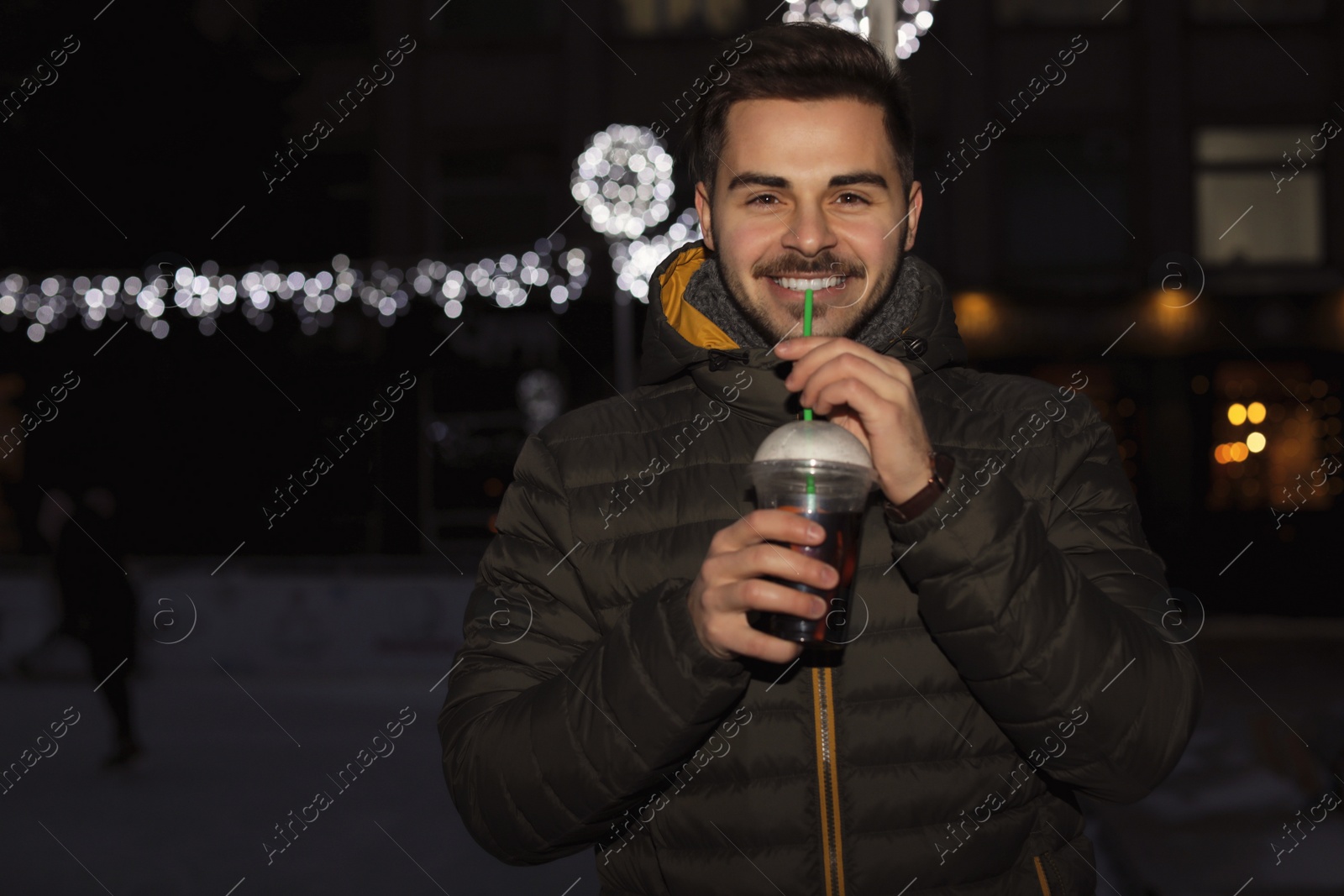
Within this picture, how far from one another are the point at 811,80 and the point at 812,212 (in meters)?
0.26

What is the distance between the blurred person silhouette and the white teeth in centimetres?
729

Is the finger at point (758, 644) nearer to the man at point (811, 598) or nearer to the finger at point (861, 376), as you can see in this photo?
the man at point (811, 598)

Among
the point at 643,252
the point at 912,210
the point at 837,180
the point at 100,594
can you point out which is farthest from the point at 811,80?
the point at 643,252

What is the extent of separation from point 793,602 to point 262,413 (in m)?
17.5

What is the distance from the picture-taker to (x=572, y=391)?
16797 mm

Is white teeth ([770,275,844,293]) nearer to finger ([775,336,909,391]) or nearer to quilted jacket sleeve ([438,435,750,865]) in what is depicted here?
finger ([775,336,909,391])

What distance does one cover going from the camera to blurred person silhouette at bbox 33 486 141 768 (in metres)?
8.01

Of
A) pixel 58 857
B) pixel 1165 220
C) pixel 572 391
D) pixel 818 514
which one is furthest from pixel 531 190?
pixel 818 514

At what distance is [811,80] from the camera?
2.08 m

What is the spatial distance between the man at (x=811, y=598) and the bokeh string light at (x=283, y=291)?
569 inches

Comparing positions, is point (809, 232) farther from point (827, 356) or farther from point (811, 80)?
point (827, 356)

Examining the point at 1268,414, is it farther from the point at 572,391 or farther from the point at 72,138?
the point at 72,138

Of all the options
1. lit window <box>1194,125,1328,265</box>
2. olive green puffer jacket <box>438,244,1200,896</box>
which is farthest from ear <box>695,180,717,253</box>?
lit window <box>1194,125,1328,265</box>

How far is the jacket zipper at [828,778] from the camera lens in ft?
6.20
